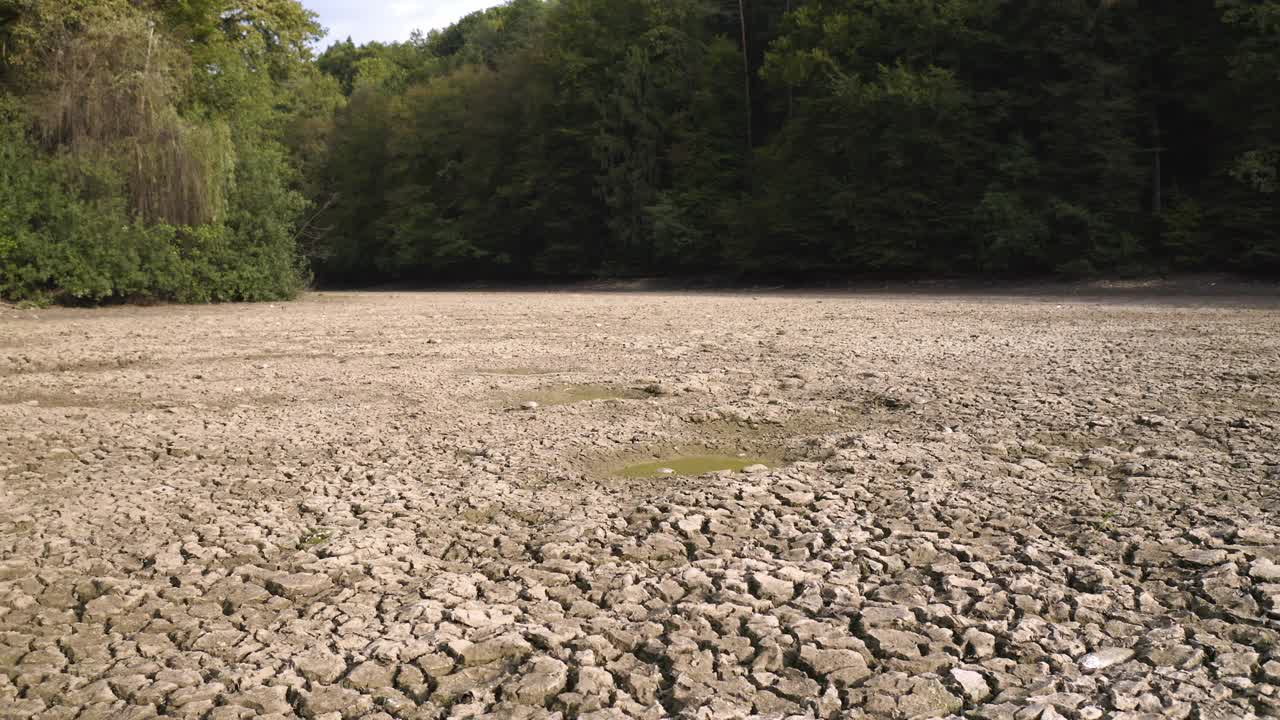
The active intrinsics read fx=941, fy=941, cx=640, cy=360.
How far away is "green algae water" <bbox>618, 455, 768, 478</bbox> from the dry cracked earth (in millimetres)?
153

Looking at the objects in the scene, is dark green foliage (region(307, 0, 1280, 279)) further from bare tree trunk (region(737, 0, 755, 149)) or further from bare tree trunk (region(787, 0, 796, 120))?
bare tree trunk (region(787, 0, 796, 120))

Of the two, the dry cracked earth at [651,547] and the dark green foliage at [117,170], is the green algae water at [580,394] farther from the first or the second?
the dark green foliage at [117,170]

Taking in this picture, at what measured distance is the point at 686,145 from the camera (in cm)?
3488

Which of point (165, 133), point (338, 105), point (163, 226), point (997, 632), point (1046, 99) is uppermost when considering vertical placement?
point (338, 105)

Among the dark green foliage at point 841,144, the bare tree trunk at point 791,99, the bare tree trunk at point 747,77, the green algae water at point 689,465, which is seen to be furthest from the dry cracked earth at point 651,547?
the bare tree trunk at point 747,77

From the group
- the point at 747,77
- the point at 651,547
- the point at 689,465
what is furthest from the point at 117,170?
the point at 747,77

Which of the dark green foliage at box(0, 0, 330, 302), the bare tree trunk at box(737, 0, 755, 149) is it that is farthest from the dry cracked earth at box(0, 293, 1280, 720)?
the bare tree trunk at box(737, 0, 755, 149)

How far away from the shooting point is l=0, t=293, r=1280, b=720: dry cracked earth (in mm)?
2674

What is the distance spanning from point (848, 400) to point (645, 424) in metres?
1.59

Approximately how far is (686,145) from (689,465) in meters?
31.1

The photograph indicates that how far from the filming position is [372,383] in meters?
7.71

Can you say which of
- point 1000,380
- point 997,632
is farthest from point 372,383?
point 997,632

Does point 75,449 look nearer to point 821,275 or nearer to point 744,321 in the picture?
point 744,321

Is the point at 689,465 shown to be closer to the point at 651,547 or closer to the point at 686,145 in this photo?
the point at 651,547
